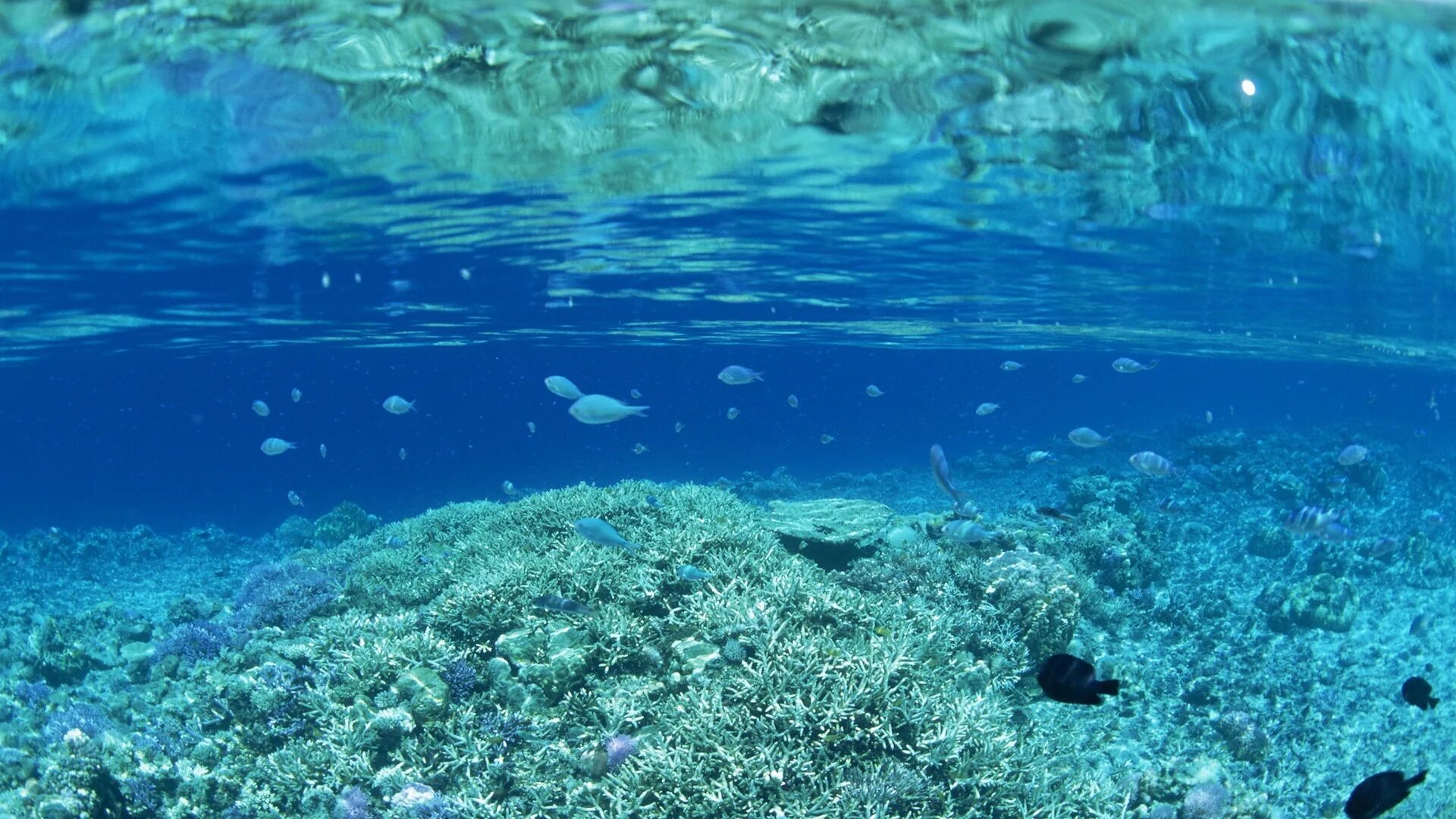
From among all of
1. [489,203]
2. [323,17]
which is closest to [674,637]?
[323,17]

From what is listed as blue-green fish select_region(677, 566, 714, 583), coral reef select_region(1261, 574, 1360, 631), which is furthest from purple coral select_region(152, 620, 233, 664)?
coral reef select_region(1261, 574, 1360, 631)

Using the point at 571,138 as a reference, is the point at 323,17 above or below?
above

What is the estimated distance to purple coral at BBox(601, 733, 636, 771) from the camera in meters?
6.33

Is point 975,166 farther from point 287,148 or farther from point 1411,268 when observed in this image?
point 1411,268

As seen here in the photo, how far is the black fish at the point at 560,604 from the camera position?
7.43 meters

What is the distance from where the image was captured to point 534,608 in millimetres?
8156

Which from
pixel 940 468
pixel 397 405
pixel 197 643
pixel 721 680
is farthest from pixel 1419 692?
pixel 397 405

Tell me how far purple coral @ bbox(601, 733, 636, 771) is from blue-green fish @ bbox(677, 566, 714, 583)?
1.94 meters

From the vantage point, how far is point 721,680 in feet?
21.8

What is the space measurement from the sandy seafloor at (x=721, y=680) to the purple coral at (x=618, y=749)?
29 millimetres

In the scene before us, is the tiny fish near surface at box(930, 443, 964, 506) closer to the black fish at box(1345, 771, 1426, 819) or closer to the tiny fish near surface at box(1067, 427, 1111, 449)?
the black fish at box(1345, 771, 1426, 819)

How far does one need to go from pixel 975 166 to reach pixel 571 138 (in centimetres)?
730

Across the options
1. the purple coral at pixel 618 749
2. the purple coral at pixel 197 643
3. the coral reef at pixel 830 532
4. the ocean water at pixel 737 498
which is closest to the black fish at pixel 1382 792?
the ocean water at pixel 737 498

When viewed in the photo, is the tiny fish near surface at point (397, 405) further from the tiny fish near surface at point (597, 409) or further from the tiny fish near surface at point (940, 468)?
the tiny fish near surface at point (940, 468)
